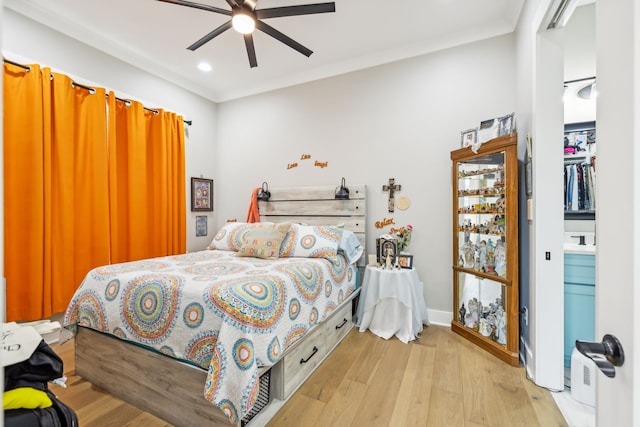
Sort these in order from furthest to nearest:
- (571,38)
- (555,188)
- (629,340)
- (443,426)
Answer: (571,38) → (555,188) → (443,426) → (629,340)

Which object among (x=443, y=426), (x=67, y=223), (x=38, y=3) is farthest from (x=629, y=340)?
(x=38, y=3)

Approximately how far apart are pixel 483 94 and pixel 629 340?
9.32 ft

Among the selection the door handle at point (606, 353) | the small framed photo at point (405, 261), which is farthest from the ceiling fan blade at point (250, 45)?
the door handle at point (606, 353)

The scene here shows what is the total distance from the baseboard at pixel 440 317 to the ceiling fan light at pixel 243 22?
3038 millimetres

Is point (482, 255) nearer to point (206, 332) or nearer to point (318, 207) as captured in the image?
point (318, 207)

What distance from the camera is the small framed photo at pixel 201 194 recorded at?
4.07 metres

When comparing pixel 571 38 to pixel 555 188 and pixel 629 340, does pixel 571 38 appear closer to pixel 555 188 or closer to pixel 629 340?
pixel 555 188

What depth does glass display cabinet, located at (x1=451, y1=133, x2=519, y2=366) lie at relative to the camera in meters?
2.35

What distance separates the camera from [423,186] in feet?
10.5

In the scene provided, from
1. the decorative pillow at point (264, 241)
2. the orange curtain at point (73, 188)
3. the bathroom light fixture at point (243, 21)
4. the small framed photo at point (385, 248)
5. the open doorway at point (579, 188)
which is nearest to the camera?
the open doorway at point (579, 188)

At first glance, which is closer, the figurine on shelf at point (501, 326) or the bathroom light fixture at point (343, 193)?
the figurine on shelf at point (501, 326)

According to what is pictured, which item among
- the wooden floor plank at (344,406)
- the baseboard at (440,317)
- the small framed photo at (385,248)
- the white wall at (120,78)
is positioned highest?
the white wall at (120,78)

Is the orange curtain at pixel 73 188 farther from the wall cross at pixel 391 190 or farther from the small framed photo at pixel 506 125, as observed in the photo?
the small framed photo at pixel 506 125

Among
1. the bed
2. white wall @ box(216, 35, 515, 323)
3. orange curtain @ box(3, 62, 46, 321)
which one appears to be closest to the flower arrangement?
white wall @ box(216, 35, 515, 323)
